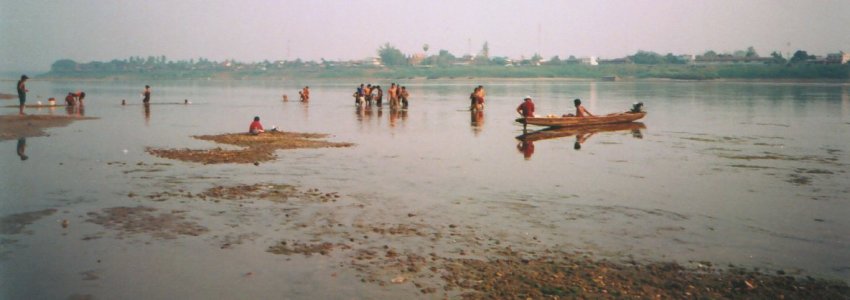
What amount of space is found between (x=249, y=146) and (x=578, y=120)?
15.2 m

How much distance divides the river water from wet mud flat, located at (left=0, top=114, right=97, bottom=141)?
1.11 metres

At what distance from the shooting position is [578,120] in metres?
31.7

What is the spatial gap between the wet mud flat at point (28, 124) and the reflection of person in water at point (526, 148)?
1861cm

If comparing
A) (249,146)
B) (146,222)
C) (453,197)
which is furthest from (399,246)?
(249,146)

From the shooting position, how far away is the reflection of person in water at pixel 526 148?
2350 cm

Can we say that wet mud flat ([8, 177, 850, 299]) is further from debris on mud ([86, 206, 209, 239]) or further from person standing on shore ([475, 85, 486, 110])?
person standing on shore ([475, 85, 486, 110])

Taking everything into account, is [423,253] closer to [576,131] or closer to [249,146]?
[249,146]

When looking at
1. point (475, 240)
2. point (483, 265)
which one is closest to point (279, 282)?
point (483, 265)

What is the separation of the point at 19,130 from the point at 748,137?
30869 mm

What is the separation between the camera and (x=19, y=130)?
28.5 metres

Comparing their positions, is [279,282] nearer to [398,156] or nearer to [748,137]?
[398,156]

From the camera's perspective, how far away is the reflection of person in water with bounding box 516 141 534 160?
23.5 metres

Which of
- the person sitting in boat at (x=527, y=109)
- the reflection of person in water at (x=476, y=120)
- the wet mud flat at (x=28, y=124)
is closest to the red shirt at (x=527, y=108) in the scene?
the person sitting in boat at (x=527, y=109)

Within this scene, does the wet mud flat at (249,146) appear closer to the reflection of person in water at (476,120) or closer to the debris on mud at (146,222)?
the debris on mud at (146,222)
